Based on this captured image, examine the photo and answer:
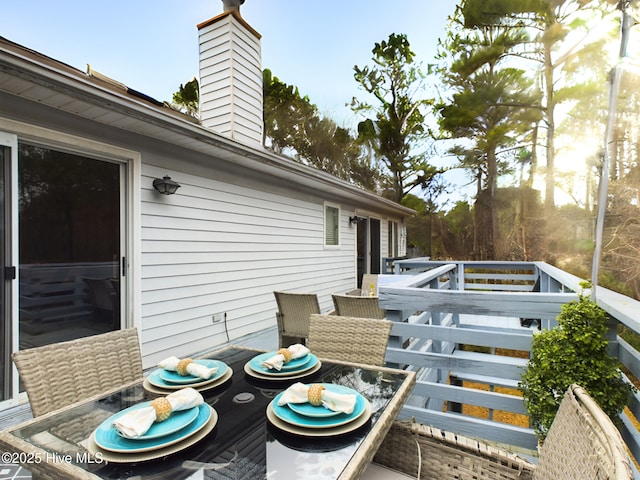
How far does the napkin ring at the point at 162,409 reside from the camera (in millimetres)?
1048

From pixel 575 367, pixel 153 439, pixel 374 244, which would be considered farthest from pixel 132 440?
pixel 374 244

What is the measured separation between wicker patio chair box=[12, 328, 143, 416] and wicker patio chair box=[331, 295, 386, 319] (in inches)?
71.7

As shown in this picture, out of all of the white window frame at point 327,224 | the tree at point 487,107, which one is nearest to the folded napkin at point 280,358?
the white window frame at point 327,224

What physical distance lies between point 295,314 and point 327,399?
2318 mm

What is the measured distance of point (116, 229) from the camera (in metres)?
3.03

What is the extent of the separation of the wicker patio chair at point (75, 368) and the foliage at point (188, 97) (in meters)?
14.0

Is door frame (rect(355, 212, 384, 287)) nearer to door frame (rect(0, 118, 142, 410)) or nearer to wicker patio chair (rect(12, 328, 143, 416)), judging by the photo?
door frame (rect(0, 118, 142, 410))

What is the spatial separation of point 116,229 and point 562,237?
1084 cm

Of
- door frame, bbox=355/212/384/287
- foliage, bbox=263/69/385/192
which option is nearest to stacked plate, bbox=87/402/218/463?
door frame, bbox=355/212/384/287

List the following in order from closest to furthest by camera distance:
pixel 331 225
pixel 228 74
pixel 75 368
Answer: pixel 75 368 < pixel 228 74 < pixel 331 225

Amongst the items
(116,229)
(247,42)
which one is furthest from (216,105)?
(116,229)

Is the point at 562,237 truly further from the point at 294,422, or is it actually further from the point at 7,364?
the point at 7,364

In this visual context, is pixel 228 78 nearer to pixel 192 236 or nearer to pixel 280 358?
pixel 192 236

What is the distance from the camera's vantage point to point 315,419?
1.10m
